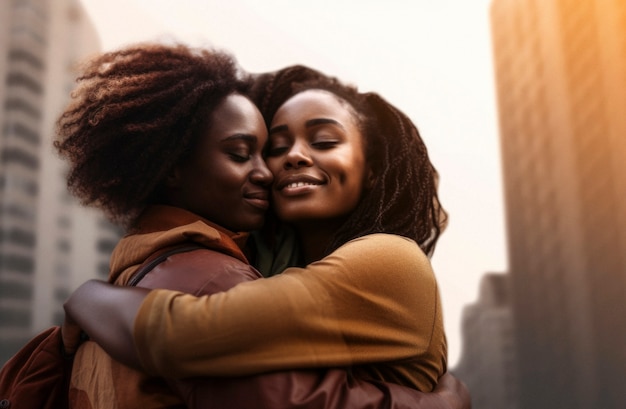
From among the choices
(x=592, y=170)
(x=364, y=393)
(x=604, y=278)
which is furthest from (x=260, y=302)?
(x=604, y=278)

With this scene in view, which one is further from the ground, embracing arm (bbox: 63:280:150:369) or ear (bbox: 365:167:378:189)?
ear (bbox: 365:167:378:189)

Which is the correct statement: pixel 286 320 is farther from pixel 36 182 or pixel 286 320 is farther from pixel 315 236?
pixel 36 182

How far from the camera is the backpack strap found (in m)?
1.16

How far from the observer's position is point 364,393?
1.07 metres

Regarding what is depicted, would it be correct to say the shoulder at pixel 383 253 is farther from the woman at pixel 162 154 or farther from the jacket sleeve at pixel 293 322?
the woman at pixel 162 154

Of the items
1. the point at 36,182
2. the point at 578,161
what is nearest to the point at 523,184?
the point at 578,161

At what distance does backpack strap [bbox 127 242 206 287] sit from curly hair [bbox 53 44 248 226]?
0.20 meters

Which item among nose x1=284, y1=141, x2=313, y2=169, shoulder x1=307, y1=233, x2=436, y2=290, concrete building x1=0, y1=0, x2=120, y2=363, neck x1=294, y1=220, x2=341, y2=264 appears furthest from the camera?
concrete building x1=0, y1=0, x2=120, y2=363

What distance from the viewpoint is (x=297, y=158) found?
1493 millimetres

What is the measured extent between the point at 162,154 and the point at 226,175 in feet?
0.49

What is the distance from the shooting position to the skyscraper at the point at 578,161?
130 inches

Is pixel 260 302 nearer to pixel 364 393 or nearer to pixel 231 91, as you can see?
pixel 364 393

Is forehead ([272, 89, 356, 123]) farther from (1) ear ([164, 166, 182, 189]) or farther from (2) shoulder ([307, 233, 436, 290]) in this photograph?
(2) shoulder ([307, 233, 436, 290])

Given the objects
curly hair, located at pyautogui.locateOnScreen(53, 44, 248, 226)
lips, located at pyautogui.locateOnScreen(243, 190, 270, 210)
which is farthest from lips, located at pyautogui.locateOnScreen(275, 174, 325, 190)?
curly hair, located at pyautogui.locateOnScreen(53, 44, 248, 226)
